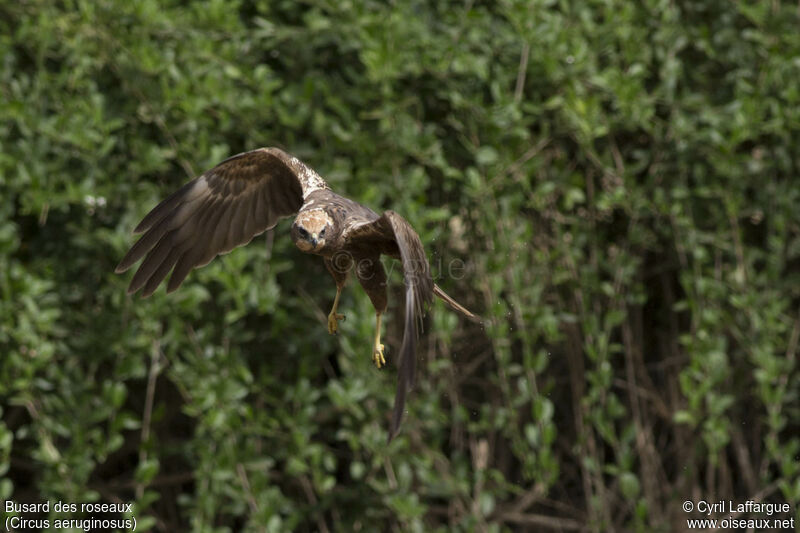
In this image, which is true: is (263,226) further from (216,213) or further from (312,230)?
(312,230)

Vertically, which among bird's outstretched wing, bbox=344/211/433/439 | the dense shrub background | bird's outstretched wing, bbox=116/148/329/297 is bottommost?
the dense shrub background

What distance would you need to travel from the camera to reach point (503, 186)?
15.9ft

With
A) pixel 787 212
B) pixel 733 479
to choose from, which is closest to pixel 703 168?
pixel 787 212

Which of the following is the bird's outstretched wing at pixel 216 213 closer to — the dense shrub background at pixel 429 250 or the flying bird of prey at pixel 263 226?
the flying bird of prey at pixel 263 226

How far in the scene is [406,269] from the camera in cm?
266

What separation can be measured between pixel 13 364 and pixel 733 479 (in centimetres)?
321

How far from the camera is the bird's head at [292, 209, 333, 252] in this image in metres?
2.72

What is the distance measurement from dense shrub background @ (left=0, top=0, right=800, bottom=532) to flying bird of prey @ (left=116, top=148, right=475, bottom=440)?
2.42ft

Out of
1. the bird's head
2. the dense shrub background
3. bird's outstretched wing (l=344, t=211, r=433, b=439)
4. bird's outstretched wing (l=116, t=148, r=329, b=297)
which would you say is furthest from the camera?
the dense shrub background

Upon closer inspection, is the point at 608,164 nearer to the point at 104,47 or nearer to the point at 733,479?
the point at 733,479

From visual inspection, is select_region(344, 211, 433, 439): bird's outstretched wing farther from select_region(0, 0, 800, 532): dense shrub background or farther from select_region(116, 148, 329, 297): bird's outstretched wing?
select_region(0, 0, 800, 532): dense shrub background

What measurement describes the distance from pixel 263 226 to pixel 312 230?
100 centimetres

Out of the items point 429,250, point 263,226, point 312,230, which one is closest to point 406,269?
point 312,230

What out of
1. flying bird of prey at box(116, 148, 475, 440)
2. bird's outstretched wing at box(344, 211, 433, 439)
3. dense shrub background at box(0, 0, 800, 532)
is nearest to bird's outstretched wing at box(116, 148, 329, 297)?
flying bird of prey at box(116, 148, 475, 440)
